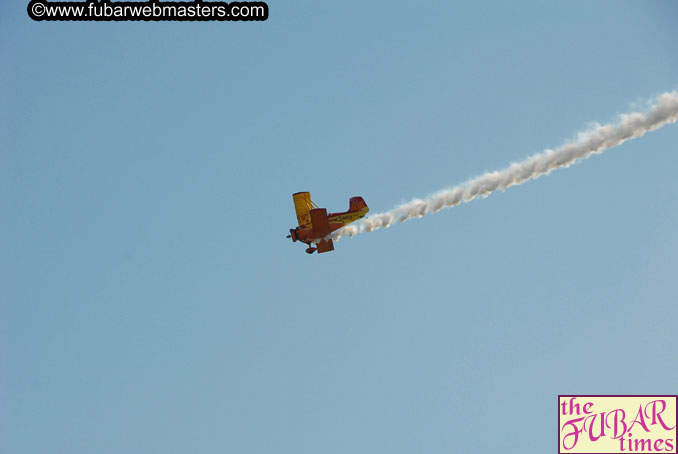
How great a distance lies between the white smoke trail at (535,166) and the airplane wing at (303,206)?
164 cm

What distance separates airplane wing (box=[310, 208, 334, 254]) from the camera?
141 ft

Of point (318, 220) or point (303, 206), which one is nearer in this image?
point (318, 220)

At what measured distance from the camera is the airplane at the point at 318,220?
43312 mm

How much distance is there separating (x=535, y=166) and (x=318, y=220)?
397 inches

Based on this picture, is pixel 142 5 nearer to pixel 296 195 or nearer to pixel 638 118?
pixel 296 195

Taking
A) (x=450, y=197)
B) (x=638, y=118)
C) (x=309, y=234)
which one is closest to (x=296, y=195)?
(x=309, y=234)

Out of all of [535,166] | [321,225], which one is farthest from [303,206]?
[535,166]

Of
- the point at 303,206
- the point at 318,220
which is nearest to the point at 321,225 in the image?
the point at 318,220

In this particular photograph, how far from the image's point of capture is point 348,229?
4503 cm

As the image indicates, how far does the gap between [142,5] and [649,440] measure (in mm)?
25240

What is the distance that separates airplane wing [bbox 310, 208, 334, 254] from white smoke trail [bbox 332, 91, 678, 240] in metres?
0.72

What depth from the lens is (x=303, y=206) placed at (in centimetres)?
4491

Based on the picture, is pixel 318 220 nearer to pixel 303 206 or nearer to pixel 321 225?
pixel 321 225

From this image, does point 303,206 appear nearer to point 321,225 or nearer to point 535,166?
point 321,225
